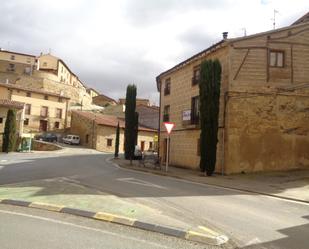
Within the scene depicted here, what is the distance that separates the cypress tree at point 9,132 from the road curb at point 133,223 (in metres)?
35.9

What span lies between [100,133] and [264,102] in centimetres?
3353

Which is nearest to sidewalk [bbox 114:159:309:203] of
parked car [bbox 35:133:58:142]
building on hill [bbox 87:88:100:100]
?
parked car [bbox 35:133:58:142]

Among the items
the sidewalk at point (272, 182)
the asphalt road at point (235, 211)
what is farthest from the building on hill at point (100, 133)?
the asphalt road at point (235, 211)

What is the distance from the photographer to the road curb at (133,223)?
7.89 metres

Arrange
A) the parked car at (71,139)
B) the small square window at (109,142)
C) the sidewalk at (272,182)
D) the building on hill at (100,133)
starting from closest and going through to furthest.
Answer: the sidewalk at (272,182) < the building on hill at (100,133) < the small square window at (109,142) < the parked car at (71,139)

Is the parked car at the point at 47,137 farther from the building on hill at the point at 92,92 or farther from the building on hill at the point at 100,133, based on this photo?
the building on hill at the point at 92,92

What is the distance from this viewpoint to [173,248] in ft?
23.5

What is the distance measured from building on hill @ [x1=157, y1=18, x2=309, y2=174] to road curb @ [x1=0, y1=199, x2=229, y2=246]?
1488 cm

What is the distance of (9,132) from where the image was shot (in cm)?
4566

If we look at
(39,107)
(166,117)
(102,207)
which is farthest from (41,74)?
(102,207)

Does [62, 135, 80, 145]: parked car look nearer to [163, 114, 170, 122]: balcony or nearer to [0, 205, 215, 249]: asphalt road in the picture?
[163, 114, 170, 122]: balcony

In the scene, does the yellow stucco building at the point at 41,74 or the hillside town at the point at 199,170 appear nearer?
the hillside town at the point at 199,170

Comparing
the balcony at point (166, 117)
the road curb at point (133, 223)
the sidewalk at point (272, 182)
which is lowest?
the road curb at point (133, 223)

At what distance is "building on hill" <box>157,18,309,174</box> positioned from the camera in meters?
24.5
